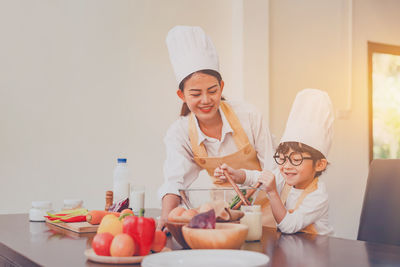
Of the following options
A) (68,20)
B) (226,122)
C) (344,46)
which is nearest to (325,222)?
(226,122)

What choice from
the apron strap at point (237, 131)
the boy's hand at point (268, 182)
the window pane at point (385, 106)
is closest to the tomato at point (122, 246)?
the boy's hand at point (268, 182)

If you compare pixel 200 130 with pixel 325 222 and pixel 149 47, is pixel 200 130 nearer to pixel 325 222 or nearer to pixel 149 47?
pixel 325 222

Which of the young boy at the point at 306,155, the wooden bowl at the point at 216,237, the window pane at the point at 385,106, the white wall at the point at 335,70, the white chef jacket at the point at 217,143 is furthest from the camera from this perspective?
the window pane at the point at 385,106

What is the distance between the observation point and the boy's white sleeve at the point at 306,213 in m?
1.40

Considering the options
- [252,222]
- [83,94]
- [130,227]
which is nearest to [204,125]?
[252,222]

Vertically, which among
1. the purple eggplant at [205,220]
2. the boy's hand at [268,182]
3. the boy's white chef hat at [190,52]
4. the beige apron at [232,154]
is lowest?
the purple eggplant at [205,220]

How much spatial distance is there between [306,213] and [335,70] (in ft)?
9.02

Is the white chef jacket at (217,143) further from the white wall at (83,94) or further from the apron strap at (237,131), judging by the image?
the white wall at (83,94)

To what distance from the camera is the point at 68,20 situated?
3023mm

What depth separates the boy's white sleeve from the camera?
55.2 inches

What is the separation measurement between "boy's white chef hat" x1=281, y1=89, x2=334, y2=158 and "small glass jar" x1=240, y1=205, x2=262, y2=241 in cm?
44

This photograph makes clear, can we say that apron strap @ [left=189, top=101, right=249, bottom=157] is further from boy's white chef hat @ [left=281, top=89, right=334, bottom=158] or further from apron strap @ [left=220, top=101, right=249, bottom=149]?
boy's white chef hat @ [left=281, top=89, right=334, bottom=158]

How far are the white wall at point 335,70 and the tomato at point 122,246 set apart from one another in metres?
2.82

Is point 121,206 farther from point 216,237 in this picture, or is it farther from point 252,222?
point 216,237
